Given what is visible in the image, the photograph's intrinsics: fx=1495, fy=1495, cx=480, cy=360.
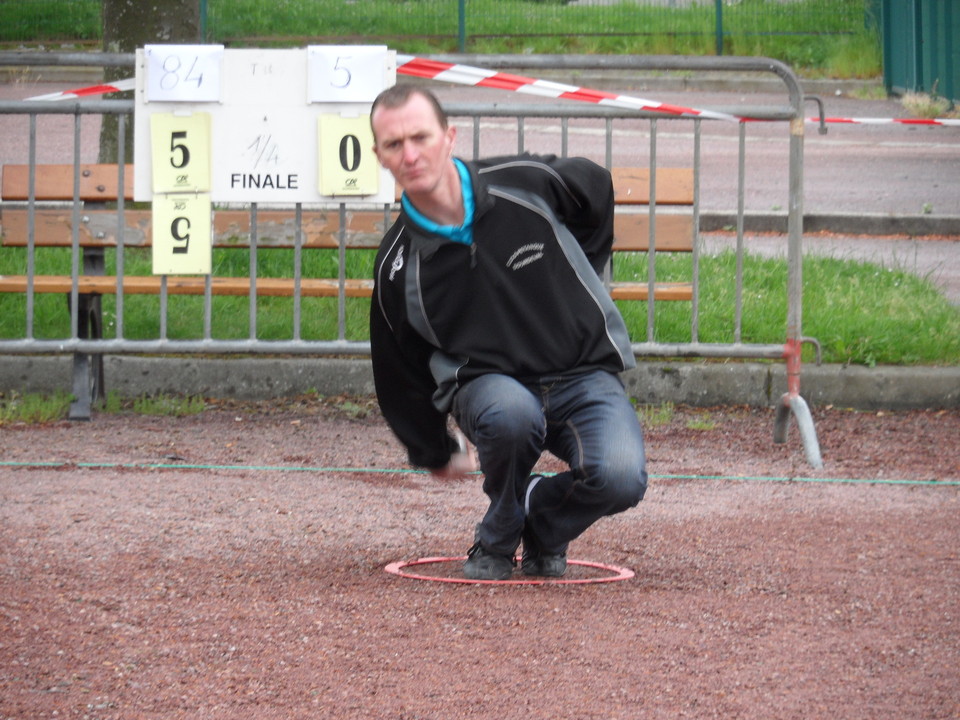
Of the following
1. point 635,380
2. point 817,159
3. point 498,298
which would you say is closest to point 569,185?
point 498,298

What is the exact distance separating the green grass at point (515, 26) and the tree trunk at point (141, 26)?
1396cm

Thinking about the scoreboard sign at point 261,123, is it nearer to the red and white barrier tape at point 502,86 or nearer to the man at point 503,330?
the red and white barrier tape at point 502,86

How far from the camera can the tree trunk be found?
8367mm

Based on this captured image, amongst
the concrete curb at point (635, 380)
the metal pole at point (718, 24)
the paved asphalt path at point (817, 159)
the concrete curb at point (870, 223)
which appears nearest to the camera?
the concrete curb at point (635, 380)

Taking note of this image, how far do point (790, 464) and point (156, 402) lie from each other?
2843mm

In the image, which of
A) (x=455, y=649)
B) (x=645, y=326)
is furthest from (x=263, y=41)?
(x=455, y=649)

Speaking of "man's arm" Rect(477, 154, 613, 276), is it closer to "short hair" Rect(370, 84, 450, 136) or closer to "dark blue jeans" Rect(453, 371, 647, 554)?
"short hair" Rect(370, 84, 450, 136)

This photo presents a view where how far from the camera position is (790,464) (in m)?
5.88

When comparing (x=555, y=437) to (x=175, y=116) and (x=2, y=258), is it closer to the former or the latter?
(x=175, y=116)

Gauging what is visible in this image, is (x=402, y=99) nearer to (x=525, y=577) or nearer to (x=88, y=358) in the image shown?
(x=525, y=577)

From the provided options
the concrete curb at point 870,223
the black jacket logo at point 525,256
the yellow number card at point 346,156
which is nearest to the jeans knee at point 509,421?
the black jacket logo at point 525,256

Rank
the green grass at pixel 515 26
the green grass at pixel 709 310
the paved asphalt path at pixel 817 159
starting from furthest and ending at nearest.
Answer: the green grass at pixel 515 26 < the paved asphalt path at pixel 817 159 < the green grass at pixel 709 310

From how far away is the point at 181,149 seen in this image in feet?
20.4

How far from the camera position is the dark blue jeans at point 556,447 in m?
4.02
